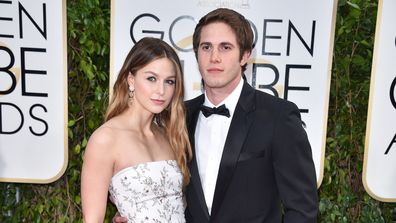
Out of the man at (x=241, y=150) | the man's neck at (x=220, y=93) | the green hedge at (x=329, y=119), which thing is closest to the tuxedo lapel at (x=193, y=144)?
the man at (x=241, y=150)

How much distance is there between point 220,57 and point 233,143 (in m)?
0.33

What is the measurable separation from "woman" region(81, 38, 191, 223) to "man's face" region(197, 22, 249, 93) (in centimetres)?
13

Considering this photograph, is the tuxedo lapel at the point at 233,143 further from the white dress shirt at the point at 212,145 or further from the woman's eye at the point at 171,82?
the woman's eye at the point at 171,82

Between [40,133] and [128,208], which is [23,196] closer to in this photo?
[40,133]

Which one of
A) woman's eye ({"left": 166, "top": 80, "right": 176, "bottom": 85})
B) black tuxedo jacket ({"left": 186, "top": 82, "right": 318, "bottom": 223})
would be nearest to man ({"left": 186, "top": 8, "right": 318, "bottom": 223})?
black tuxedo jacket ({"left": 186, "top": 82, "right": 318, "bottom": 223})

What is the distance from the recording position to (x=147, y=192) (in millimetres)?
1486

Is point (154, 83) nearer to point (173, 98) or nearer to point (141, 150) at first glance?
point (173, 98)

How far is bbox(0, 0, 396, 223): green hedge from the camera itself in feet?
7.13

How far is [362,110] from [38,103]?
1.88 metres

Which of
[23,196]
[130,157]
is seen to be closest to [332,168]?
[130,157]

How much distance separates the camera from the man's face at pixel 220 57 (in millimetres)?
1449

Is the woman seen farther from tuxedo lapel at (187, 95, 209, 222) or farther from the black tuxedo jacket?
the black tuxedo jacket

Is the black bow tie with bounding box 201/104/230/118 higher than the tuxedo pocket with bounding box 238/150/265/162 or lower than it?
higher

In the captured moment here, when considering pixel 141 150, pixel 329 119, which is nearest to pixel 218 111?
pixel 141 150
